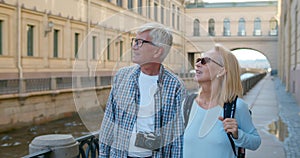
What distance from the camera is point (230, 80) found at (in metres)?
2.68

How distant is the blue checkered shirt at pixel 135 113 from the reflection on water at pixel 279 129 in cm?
719

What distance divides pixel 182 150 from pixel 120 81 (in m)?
0.64

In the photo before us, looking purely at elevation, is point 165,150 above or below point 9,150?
above

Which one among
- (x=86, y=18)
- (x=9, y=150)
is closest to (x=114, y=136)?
(x=9, y=150)

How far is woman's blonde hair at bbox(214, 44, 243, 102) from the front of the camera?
2670mm

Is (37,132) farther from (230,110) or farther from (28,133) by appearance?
(230,110)

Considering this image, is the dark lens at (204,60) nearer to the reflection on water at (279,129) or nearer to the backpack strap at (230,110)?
the backpack strap at (230,110)

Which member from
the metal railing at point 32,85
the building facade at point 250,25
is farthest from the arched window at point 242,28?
the metal railing at point 32,85

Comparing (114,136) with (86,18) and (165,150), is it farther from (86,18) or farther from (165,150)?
(86,18)

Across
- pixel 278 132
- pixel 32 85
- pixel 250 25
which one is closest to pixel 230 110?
pixel 278 132

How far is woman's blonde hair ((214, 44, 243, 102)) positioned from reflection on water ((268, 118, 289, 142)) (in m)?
7.38

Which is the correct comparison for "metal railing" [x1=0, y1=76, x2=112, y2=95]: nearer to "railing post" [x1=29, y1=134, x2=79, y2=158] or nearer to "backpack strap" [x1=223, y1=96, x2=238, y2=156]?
"railing post" [x1=29, y1=134, x2=79, y2=158]

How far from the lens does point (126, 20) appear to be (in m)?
3.07

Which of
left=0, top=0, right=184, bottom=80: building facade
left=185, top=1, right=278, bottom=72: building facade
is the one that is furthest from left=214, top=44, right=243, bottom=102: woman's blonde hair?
left=185, top=1, right=278, bottom=72: building facade
